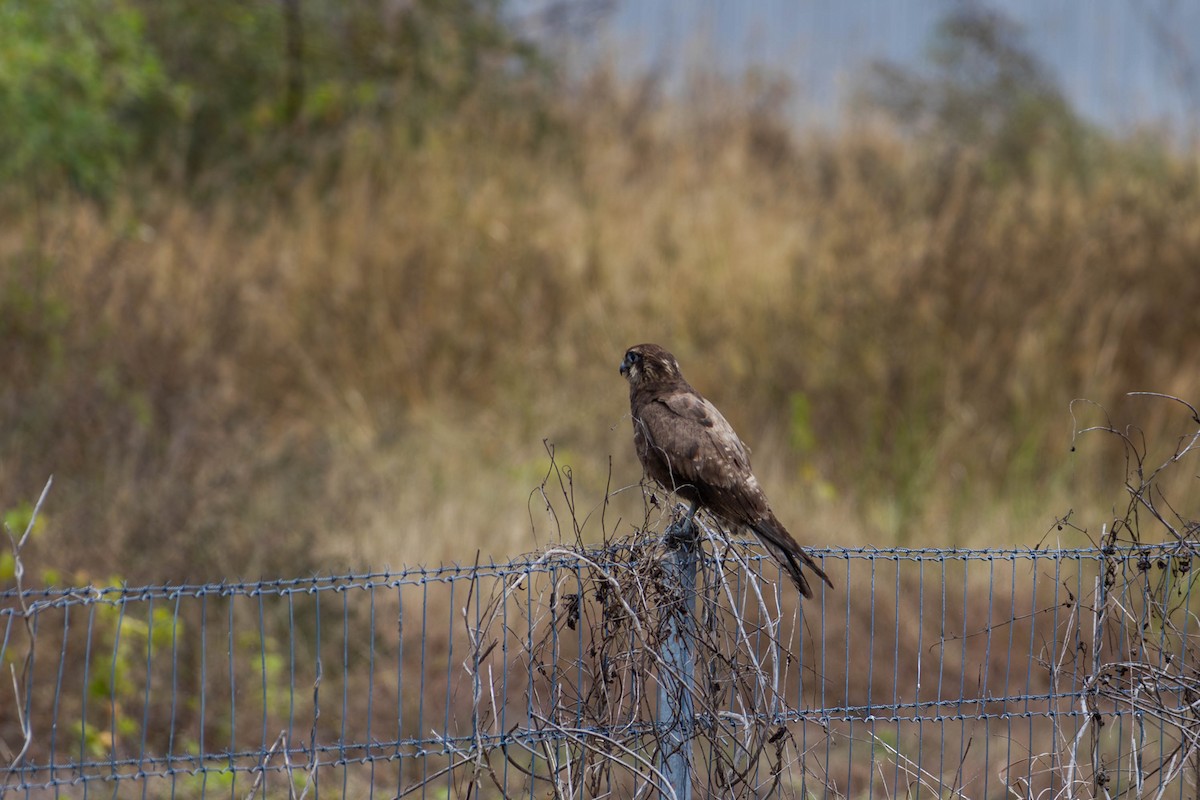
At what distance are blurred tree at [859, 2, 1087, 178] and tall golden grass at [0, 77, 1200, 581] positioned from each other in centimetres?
117

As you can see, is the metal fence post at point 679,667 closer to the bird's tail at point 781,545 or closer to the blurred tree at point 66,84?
the bird's tail at point 781,545

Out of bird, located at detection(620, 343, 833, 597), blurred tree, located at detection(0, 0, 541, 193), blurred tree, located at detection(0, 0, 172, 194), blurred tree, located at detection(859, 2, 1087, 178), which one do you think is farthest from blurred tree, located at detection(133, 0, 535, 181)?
bird, located at detection(620, 343, 833, 597)

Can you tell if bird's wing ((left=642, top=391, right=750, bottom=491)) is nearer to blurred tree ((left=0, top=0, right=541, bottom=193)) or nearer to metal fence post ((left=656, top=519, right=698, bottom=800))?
metal fence post ((left=656, top=519, right=698, bottom=800))

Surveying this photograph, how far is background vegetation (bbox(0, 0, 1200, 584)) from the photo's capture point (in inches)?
329

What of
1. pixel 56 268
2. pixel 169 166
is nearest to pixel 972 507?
pixel 56 268

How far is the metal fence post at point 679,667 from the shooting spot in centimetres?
377

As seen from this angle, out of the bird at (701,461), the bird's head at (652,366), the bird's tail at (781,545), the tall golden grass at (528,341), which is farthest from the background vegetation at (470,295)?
the bird's tail at (781,545)

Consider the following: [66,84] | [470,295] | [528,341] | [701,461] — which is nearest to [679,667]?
[701,461]

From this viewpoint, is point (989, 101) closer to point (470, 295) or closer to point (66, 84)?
point (470, 295)

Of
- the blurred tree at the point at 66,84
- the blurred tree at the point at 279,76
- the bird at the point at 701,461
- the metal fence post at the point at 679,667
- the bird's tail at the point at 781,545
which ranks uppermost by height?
the blurred tree at the point at 279,76

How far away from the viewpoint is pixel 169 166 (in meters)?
12.9

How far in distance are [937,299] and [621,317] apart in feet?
8.01

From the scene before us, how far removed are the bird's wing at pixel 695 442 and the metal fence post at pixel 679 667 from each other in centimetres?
52

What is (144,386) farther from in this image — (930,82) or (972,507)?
(930,82)
